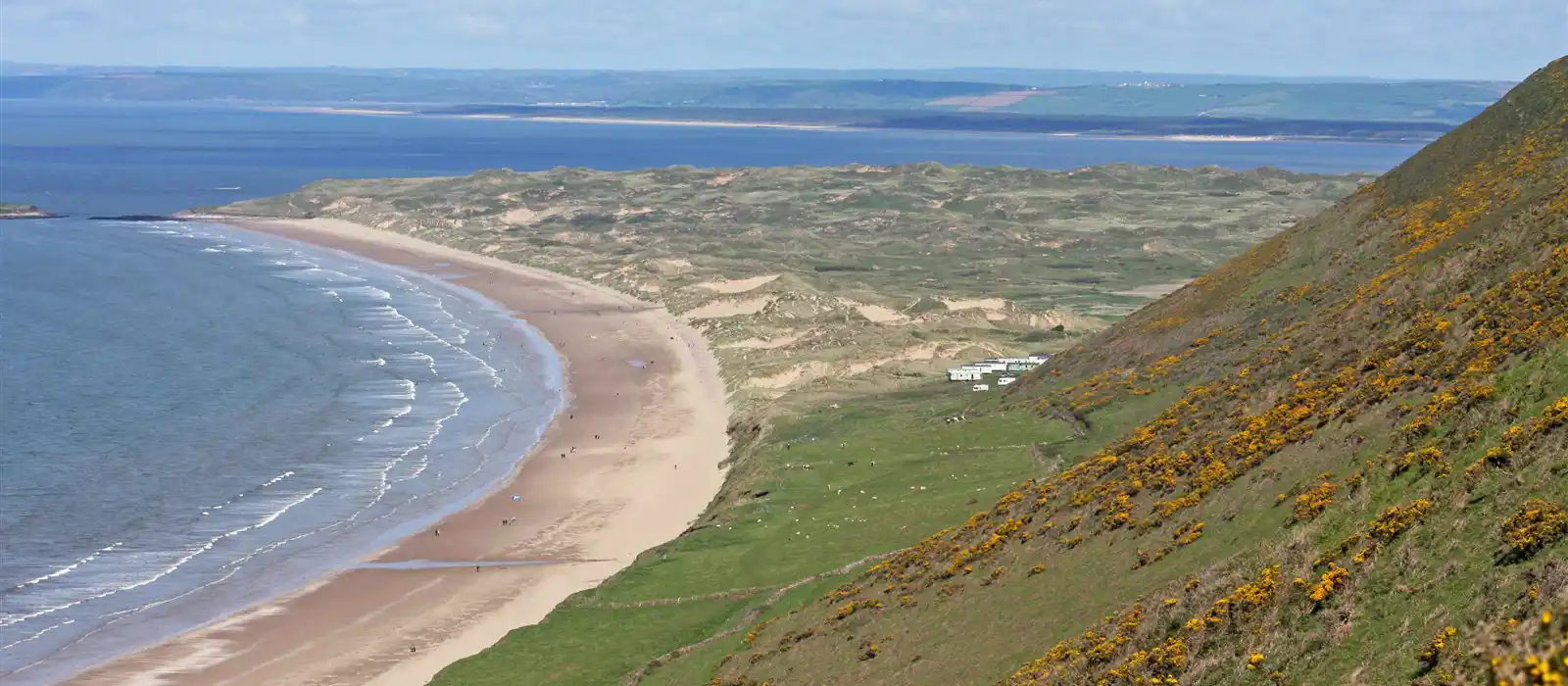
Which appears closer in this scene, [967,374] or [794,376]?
[967,374]

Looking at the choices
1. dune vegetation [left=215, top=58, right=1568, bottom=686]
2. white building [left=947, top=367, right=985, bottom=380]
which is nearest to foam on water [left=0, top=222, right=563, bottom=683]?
dune vegetation [left=215, top=58, right=1568, bottom=686]

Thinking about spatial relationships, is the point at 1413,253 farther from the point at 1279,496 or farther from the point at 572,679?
the point at 572,679

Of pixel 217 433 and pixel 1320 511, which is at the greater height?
pixel 1320 511

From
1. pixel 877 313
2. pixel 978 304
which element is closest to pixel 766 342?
pixel 877 313

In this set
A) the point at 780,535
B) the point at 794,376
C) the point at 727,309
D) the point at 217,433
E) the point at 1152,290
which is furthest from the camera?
the point at 1152,290

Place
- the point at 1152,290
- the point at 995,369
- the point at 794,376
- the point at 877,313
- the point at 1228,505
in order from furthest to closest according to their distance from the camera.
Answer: the point at 1152,290
the point at 877,313
the point at 794,376
the point at 995,369
the point at 1228,505

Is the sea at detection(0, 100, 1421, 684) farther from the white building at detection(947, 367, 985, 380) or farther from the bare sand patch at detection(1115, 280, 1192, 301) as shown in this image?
the bare sand patch at detection(1115, 280, 1192, 301)

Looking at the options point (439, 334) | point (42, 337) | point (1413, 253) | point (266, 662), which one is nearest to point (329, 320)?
point (439, 334)

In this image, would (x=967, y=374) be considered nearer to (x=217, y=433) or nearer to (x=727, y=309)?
(x=217, y=433)
